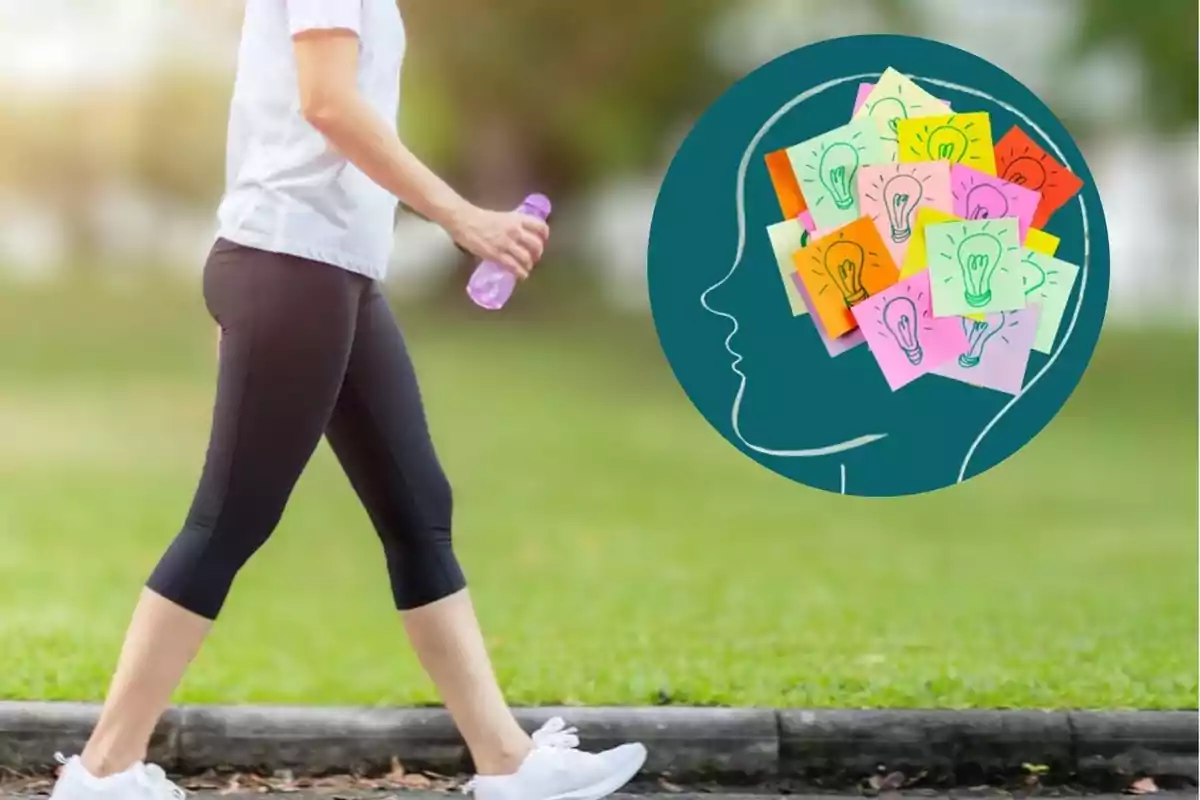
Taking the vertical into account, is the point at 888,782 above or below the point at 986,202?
below

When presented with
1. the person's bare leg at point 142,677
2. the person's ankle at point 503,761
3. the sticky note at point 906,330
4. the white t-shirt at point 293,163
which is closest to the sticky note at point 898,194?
the sticky note at point 906,330

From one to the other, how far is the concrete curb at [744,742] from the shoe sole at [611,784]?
0.96 feet

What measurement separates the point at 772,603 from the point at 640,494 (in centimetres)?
442

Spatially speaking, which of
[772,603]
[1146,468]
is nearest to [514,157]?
[1146,468]

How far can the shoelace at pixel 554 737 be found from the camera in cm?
294

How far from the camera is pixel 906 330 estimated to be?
115 inches

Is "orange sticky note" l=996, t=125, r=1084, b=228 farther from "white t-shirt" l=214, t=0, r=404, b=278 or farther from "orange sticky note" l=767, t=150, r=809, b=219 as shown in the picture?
"white t-shirt" l=214, t=0, r=404, b=278

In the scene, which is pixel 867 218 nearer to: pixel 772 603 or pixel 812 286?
pixel 812 286

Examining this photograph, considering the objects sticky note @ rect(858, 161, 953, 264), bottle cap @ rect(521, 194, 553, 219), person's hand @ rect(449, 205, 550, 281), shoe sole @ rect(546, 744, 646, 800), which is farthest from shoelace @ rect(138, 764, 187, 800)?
sticky note @ rect(858, 161, 953, 264)

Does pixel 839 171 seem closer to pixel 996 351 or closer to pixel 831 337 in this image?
pixel 831 337

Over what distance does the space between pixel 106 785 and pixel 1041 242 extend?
6.13 ft

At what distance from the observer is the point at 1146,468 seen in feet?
36.0

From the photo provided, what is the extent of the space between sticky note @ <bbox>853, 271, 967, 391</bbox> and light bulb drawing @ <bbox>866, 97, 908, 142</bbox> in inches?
10.6

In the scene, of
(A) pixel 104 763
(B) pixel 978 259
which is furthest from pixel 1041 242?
(A) pixel 104 763
